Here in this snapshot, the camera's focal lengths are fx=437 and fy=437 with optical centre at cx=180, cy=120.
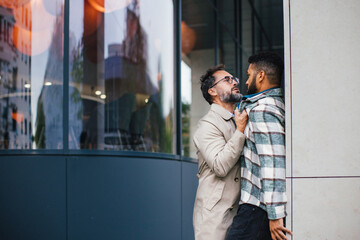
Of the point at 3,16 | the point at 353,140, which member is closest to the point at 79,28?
the point at 3,16

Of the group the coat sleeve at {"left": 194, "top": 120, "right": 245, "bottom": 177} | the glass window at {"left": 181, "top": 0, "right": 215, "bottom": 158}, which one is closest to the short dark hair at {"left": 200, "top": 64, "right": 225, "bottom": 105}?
the coat sleeve at {"left": 194, "top": 120, "right": 245, "bottom": 177}

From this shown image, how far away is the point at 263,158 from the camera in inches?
94.5

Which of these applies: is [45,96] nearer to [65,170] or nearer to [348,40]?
[65,170]

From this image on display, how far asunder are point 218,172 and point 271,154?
52 cm

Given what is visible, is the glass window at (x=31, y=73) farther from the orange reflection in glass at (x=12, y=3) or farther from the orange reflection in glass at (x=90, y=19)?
the orange reflection in glass at (x=90, y=19)

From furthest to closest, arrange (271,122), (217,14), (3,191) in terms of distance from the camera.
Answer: (217,14) → (3,191) → (271,122)

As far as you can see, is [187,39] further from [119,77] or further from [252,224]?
[252,224]

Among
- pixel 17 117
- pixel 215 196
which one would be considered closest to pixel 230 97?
pixel 215 196

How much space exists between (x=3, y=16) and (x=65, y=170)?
1.79 metres

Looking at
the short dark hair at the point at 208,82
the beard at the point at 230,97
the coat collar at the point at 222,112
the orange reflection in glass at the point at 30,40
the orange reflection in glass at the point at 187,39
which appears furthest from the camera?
the orange reflection in glass at the point at 187,39

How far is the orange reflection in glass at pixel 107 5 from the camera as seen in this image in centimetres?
509

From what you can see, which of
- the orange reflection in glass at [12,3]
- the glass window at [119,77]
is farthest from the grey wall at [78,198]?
the orange reflection in glass at [12,3]

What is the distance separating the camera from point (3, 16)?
4703 millimetres

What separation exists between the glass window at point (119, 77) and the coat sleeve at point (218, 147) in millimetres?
2131
